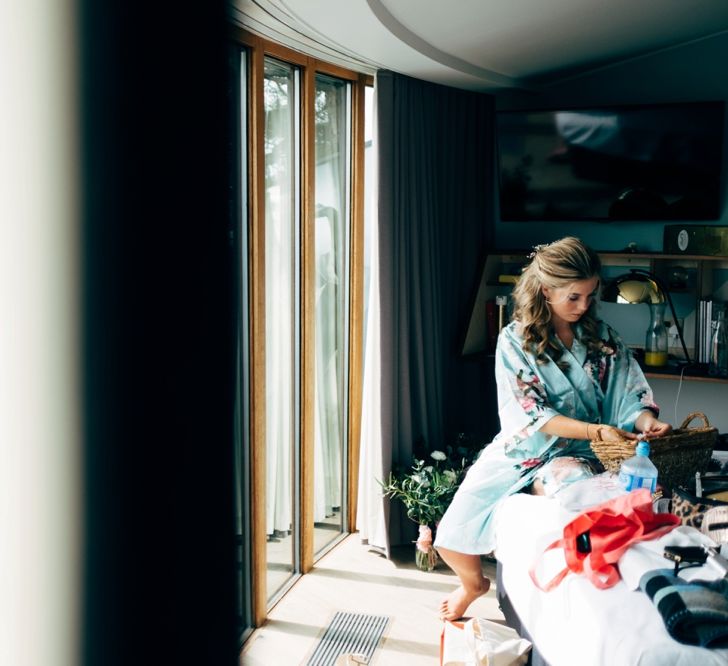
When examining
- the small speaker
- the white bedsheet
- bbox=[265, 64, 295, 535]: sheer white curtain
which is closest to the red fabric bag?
the white bedsheet

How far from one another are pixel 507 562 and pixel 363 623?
2.24ft

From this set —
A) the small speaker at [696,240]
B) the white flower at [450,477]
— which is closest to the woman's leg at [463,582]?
the white flower at [450,477]

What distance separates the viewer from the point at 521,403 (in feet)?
8.34

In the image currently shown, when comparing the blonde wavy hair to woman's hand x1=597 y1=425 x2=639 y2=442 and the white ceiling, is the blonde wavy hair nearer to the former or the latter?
woman's hand x1=597 y1=425 x2=639 y2=442

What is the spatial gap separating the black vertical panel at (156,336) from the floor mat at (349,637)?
222cm

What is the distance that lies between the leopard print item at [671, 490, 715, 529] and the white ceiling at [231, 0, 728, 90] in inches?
63.6

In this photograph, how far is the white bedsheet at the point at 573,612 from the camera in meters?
1.52

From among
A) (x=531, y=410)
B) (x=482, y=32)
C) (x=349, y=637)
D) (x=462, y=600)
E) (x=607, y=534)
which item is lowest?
(x=349, y=637)

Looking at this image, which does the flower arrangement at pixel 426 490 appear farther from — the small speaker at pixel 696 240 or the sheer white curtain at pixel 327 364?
the small speaker at pixel 696 240

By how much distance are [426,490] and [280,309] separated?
983 millimetres

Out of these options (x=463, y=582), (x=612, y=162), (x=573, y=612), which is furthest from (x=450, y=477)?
(x=612, y=162)

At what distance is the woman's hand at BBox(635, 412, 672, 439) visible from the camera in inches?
92.4

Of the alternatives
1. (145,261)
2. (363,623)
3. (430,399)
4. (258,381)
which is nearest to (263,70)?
(258,381)

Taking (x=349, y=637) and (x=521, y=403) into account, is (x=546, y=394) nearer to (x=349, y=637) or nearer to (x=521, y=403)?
(x=521, y=403)
